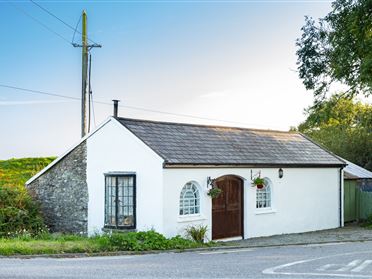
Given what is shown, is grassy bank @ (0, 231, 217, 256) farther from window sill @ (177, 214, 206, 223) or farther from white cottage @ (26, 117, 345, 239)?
white cottage @ (26, 117, 345, 239)

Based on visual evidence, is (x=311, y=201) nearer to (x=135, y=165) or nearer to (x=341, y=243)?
(x=341, y=243)

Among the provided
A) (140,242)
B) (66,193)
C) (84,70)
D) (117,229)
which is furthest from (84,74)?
(140,242)

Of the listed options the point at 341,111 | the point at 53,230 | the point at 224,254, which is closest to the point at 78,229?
the point at 53,230

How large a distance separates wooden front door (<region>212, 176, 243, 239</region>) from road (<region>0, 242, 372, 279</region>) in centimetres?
357

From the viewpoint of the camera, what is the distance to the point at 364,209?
28.6 m

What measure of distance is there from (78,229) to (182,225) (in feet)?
14.9

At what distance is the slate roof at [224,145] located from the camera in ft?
65.6

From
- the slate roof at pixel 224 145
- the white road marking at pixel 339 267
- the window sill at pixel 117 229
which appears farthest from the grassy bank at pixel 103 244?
the white road marking at pixel 339 267

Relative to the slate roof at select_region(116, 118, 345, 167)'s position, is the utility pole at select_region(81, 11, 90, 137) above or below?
above

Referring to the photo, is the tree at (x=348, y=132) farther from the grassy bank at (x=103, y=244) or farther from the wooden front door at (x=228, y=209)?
the grassy bank at (x=103, y=244)

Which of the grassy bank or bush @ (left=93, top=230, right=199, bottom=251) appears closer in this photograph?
the grassy bank

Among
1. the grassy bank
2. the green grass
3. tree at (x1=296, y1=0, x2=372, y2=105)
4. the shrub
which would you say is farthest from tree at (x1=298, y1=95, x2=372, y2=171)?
the green grass

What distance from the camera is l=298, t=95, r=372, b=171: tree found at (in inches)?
1592

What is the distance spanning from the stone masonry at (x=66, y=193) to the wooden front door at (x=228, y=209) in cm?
492
